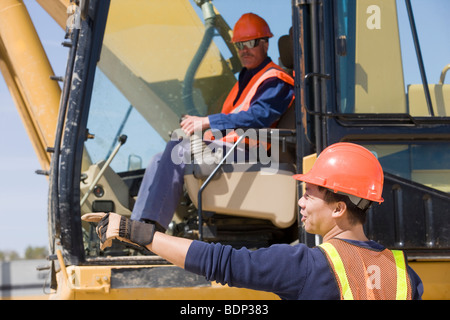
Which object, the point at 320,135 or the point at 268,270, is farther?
the point at 320,135

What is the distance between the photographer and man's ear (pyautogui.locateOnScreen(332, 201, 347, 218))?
1734 mm

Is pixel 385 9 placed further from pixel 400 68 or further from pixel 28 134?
pixel 28 134

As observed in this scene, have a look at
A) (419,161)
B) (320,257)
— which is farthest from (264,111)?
(320,257)

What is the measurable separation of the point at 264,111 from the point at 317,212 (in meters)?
1.44

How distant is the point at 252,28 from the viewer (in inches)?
137

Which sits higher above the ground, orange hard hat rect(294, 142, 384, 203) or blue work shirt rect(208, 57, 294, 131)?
blue work shirt rect(208, 57, 294, 131)

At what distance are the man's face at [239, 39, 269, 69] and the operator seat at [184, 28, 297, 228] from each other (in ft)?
2.22

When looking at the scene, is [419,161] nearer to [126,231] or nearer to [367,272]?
[367,272]

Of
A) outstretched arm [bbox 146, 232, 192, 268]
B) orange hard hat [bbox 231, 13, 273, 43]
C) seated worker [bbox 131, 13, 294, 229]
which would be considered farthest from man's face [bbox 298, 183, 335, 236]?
orange hard hat [bbox 231, 13, 273, 43]

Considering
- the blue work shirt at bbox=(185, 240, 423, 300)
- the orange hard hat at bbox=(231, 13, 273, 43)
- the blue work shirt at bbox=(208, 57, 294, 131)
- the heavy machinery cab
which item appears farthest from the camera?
the orange hard hat at bbox=(231, 13, 273, 43)

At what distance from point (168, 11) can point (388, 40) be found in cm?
168

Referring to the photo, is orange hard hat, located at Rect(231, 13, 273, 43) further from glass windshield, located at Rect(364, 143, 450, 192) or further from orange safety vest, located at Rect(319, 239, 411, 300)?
orange safety vest, located at Rect(319, 239, 411, 300)

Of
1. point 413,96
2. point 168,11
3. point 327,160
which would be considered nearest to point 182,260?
point 327,160

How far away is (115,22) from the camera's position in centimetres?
376
